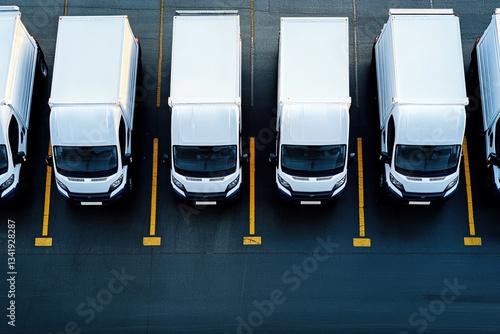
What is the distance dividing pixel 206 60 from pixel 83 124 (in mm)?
3339

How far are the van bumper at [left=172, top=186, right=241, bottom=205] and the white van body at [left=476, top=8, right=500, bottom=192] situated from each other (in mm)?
6493

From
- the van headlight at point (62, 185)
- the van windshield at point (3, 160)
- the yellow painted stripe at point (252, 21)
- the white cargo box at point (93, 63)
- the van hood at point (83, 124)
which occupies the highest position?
the yellow painted stripe at point (252, 21)

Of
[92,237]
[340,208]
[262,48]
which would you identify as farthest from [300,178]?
[92,237]

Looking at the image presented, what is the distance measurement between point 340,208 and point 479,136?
4.35 meters

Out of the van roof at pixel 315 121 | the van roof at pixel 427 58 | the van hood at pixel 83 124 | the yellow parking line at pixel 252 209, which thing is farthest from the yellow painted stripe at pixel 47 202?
the van roof at pixel 427 58

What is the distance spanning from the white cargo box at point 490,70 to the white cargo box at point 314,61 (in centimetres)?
380

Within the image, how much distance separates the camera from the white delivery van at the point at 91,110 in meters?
14.3

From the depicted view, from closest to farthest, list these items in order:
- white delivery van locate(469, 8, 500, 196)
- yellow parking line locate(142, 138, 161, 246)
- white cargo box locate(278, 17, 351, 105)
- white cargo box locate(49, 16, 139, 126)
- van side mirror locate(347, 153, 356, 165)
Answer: white cargo box locate(278, 17, 351, 105) < white cargo box locate(49, 16, 139, 126) < van side mirror locate(347, 153, 356, 165) < white delivery van locate(469, 8, 500, 196) < yellow parking line locate(142, 138, 161, 246)

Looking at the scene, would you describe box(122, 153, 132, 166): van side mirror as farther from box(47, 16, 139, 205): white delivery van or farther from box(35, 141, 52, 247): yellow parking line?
box(35, 141, 52, 247): yellow parking line

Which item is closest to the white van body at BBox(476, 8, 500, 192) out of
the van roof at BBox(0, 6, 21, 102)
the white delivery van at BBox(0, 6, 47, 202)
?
the white delivery van at BBox(0, 6, 47, 202)

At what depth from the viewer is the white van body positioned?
14984 mm

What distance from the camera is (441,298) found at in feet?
49.0

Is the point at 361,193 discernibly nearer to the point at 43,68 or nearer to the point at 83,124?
the point at 83,124

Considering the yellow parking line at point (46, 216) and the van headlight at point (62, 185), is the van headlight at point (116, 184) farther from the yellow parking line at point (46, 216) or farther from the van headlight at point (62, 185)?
the yellow parking line at point (46, 216)
